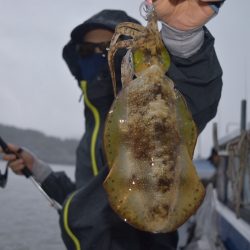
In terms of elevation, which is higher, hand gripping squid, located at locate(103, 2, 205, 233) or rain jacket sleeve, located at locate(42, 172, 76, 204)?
hand gripping squid, located at locate(103, 2, 205, 233)

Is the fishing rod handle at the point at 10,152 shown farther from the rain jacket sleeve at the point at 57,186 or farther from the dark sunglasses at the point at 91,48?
the dark sunglasses at the point at 91,48

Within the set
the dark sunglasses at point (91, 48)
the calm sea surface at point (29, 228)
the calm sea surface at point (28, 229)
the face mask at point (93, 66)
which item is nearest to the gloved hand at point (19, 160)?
the face mask at point (93, 66)

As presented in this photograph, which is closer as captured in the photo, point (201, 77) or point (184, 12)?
point (184, 12)

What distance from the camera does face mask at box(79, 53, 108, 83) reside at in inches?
151

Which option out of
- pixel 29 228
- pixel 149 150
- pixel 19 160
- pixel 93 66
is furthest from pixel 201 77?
pixel 29 228

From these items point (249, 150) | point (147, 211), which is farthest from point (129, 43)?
point (249, 150)

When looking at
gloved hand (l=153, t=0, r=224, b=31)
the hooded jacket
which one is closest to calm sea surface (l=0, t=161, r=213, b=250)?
the hooded jacket

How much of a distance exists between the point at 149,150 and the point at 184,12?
2.55ft

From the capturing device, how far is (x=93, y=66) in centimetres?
397

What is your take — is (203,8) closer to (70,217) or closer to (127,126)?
(127,126)

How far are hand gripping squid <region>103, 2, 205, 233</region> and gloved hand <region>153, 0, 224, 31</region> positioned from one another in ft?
0.84

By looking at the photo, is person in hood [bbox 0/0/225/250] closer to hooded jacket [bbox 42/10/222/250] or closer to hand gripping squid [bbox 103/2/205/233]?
hooded jacket [bbox 42/10/222/250]

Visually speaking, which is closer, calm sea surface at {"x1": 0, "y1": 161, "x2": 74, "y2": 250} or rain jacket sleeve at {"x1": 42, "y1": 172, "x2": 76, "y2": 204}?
rain jacket sleeve at {"x1": 42, "y1": 172, "x2": 76, "y2": 204}

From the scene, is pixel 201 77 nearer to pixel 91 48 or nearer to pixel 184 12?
pixel 184 12
